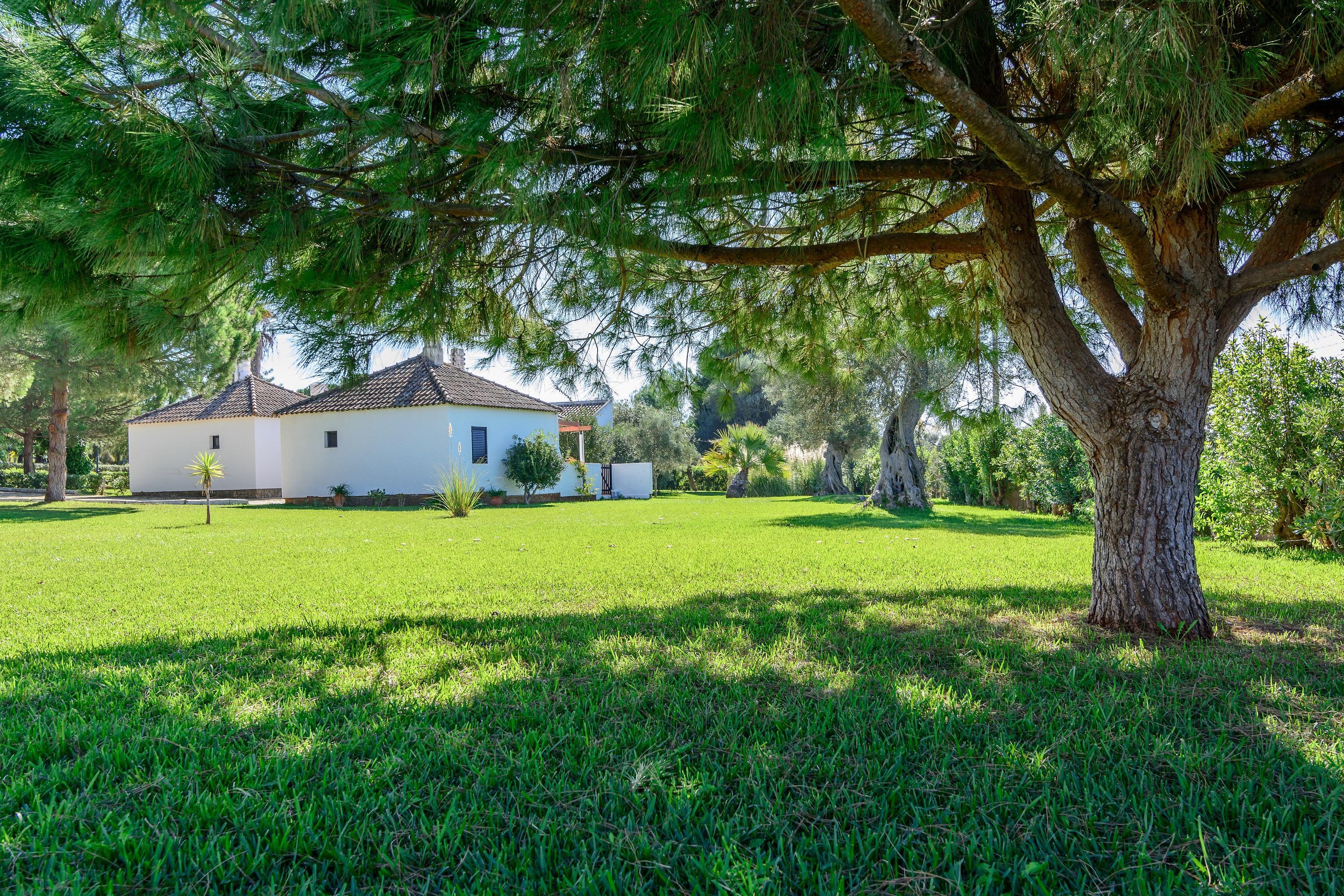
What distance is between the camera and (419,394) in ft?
70.8

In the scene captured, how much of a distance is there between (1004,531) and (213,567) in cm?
1053

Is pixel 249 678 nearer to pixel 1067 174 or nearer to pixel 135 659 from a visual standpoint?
pixel 135 659

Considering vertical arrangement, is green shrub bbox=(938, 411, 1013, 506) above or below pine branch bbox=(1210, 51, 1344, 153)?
below

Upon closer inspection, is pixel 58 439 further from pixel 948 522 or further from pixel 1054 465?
pixel 1054 465

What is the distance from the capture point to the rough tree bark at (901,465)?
17.0 m

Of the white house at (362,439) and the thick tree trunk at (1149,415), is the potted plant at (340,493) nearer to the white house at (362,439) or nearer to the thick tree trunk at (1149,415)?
the white house at (362,439)

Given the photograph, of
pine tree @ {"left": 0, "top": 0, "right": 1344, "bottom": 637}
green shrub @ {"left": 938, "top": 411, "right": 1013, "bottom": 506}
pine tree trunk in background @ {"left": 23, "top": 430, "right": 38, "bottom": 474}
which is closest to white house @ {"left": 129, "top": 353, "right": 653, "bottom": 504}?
green shrub @ {"left": 938, "top": 411, "right": 1013, "bottom": 506}

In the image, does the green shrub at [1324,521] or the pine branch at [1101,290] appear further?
the green shrub at [1324,521]

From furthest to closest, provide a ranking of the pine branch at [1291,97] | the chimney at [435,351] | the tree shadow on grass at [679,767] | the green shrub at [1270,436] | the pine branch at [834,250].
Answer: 1. the green shrub at [1270,436]
2. the chimney at [435,351]
3. the pine branch at [834,250]
4. the pine branch at [1291,97]
5. the tree shadow on grass at [679,767]

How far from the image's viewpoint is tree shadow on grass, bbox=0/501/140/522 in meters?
15.3

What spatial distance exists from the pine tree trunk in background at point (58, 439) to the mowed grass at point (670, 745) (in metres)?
18.2

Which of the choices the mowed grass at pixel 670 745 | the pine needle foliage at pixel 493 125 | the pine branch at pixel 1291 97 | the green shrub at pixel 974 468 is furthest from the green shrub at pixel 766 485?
the pine branch at pixel 1291 97

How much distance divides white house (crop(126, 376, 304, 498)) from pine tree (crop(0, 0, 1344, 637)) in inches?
958

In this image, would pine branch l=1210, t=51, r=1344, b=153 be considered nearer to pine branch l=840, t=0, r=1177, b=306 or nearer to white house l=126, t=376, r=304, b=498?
pine branch l=840, t=0, r=1177, b=306
